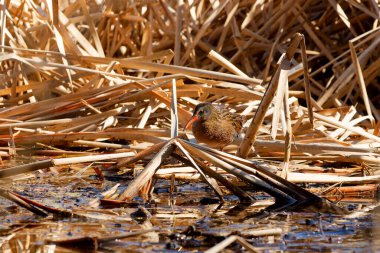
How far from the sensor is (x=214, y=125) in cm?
565

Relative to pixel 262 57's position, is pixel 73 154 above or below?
below

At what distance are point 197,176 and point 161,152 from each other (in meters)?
0.43

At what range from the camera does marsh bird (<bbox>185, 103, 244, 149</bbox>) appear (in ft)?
18.5

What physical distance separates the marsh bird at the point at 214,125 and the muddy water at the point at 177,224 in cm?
84

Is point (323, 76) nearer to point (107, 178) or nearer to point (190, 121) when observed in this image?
point (190, 121)

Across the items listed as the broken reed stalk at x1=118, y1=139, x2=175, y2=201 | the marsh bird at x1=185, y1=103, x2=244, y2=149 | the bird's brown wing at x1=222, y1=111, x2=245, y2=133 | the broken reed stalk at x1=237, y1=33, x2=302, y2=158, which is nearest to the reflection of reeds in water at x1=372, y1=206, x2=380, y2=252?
the broken reed stalk at x1=237, y1=33, x2=302, y2=158

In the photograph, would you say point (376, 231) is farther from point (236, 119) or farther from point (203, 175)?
point (236, 119)

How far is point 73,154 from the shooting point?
5.45 meters

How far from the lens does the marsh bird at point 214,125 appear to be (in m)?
5.63

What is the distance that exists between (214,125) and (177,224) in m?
1.73

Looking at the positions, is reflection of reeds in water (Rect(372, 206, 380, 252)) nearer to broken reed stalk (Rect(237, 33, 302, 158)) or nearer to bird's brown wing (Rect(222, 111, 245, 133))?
broken reed stalk (Rect(237, 33, 302, 158))

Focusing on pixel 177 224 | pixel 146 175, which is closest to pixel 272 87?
pixel 146 175

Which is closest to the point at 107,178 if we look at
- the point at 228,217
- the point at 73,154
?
the point at 73,154

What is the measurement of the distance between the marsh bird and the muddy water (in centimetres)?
84
